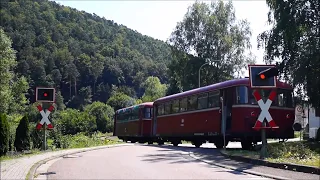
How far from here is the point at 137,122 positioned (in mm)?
37125

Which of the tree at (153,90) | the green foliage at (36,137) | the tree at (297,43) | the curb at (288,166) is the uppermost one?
the tree at (153,90)

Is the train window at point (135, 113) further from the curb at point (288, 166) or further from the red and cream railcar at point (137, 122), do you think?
the curb at point (288, 166)

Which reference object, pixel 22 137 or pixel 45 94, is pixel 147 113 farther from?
pixel 22 137

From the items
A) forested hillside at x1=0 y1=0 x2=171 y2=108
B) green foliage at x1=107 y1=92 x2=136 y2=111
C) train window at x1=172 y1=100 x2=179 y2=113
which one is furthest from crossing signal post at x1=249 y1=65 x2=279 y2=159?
green foliage at x1=107 y1=92 x2=136 y2=111

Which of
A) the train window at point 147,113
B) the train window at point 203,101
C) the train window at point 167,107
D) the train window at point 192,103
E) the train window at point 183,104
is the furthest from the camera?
the train window at point 147,113

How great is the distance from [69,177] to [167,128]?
63.8ft

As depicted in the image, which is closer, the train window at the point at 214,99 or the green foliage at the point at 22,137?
the green foliage at the point at 22,137

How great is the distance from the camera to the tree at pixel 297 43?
2284 centimetres

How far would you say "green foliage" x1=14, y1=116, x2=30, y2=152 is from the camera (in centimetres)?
2047

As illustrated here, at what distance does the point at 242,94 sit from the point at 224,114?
144cm

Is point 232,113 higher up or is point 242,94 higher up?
point 242,94

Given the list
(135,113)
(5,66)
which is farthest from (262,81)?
(5,66)

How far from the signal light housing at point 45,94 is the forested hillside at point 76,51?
97.9m

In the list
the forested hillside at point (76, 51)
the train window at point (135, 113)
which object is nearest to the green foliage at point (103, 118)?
the forested hillside at point (76, 51)
